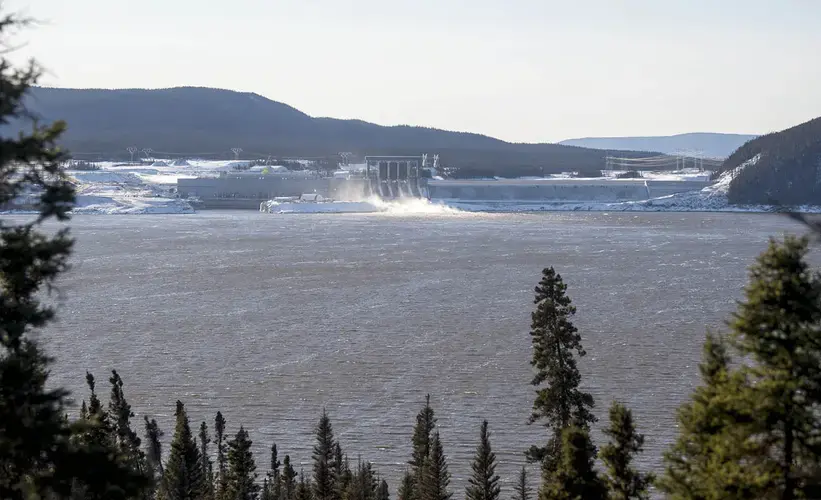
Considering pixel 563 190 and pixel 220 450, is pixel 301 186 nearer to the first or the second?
pixel 563 190

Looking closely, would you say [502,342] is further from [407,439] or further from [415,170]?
[415,170]

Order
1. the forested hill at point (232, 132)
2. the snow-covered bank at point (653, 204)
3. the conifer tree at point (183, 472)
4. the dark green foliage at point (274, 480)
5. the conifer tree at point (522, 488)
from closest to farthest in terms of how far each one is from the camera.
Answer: the conifer tree at point (183, 472) → the conifer tree at point (522, 488) → the dark green foliage at point (274, 480) → the snow-covered bank at point (653, 204) → the forested hill at point (232, 132)

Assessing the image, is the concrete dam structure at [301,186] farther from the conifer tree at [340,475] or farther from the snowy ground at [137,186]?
the conifer tree at [340,475]

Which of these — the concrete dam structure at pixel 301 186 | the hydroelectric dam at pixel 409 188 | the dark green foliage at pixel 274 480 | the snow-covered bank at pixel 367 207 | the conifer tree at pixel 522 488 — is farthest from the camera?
the concrete dam structure at pixel 301 186

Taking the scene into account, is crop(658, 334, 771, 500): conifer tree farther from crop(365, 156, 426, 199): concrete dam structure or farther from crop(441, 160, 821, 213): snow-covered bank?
crop(365, 156, 426, 199): concrete dam structure

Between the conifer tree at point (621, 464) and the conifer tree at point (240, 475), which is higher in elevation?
the conifer tree at point (621, 464)

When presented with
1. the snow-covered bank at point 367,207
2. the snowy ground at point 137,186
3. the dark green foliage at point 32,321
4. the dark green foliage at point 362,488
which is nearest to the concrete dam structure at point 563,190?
the snow-covered bank at point 367,207

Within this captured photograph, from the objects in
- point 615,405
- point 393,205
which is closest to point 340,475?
point 615,405

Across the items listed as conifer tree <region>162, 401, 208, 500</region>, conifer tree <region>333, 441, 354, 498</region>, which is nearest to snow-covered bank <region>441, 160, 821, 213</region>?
conifer tree <region>333, 441, 354, 498</region>

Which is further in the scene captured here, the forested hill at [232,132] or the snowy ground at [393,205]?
the forested hill at [232,132]
